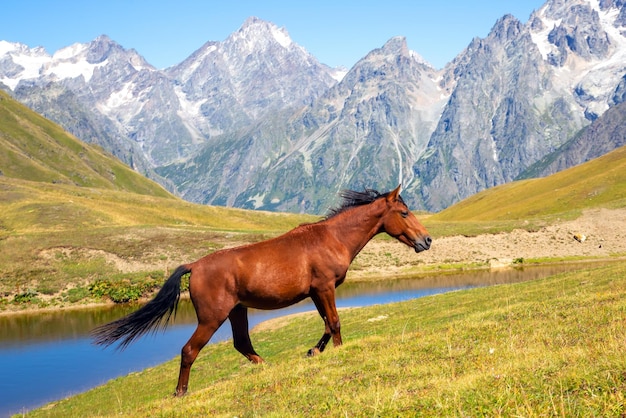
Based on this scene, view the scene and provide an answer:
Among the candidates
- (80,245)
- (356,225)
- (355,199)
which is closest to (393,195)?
(355,199)

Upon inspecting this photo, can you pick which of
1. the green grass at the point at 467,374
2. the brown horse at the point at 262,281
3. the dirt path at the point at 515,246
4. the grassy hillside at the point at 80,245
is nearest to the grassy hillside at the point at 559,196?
the dirt path at the point at 515,246

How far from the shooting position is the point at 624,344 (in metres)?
A: 9.84

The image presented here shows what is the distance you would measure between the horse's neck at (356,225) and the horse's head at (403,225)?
31 centimetres

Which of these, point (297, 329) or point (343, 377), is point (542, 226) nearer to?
point (297, 329)

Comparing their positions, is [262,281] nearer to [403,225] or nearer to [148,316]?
[148,316]

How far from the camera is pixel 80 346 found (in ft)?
140

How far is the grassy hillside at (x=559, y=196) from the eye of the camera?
106 meters

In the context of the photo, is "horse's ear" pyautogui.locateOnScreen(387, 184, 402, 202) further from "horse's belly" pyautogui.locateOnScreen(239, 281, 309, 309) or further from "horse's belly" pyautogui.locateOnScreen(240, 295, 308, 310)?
"horse's belly" pyautogui.locateOnScreen(240, 295, 308, 310)

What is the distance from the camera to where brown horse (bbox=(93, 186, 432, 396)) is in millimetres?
15547

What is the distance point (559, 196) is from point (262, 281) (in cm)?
11488

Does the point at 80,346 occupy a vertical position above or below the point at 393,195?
below

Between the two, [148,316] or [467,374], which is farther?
[148,316]

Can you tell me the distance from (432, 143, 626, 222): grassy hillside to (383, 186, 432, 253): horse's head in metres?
79.9

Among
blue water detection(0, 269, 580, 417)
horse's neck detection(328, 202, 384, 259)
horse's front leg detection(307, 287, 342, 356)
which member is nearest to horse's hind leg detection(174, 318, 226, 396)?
horse's front leg detection(307, 287, 342, 356)
